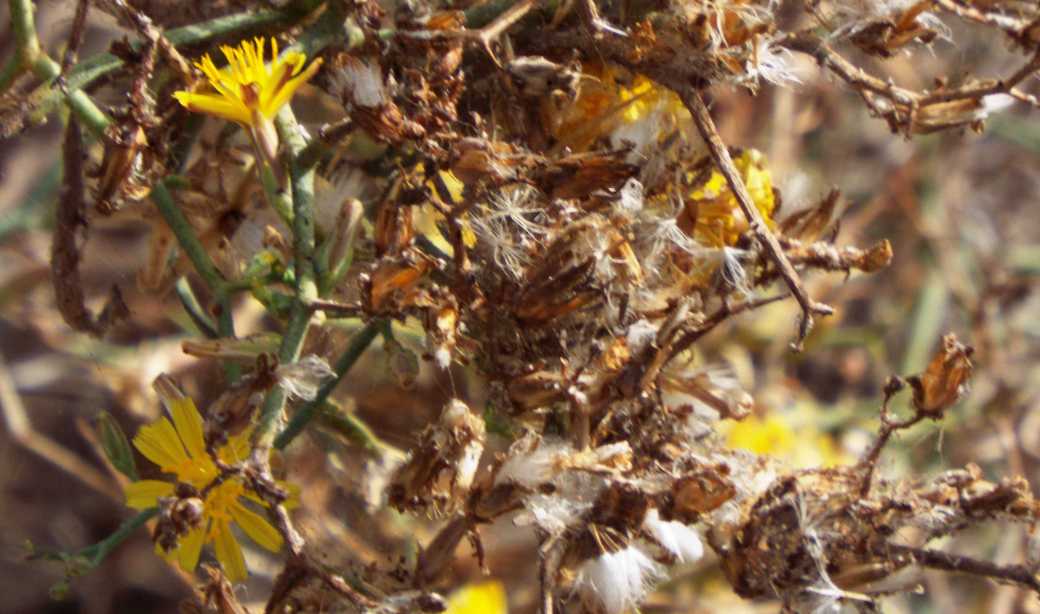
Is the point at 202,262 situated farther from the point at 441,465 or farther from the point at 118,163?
the point at 441,465

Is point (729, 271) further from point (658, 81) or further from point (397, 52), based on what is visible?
point (397, 52)

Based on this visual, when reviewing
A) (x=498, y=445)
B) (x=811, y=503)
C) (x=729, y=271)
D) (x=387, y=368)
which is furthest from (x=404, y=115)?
(x=498, y=445)

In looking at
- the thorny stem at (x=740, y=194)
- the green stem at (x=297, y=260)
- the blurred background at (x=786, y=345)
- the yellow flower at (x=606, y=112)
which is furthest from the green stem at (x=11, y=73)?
the blurred background at (x=786, y=345)

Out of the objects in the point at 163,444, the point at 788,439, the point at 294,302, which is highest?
the point at 294,302

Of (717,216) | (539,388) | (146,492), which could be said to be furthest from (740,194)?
(146,492)

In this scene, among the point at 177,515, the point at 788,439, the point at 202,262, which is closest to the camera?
the point at 177,515

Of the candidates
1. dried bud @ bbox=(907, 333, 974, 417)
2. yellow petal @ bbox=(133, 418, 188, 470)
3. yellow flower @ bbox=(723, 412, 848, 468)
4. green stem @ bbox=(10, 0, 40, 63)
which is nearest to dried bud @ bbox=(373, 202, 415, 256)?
yellow petal @ bbox=(133, 418, 188, 470)

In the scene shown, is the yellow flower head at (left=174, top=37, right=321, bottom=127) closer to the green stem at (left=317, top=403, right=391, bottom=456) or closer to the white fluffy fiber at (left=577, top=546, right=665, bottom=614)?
the green stem at (left=317, top=403, right=391, bottom=456)
